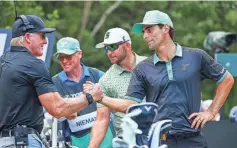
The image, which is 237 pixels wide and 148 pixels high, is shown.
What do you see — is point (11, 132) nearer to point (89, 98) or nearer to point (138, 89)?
point (89, 98)

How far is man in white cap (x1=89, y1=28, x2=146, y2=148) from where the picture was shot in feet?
32.1

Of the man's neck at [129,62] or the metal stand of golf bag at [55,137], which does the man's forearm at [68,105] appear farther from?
the man's neck at [129,62]

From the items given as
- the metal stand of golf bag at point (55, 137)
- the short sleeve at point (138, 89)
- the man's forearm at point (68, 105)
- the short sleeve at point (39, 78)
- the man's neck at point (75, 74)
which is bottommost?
the metal stand of golf bag at point (55, 137)

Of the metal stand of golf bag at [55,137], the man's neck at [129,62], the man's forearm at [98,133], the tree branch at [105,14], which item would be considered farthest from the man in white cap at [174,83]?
the tree branch at [105,14]

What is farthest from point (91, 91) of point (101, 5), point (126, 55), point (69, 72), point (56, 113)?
point (101, 5)

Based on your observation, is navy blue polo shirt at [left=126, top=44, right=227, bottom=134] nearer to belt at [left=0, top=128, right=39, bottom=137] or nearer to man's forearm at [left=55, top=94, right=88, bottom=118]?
man's forearm at [left=55, top=94, right=88, bottom=118]

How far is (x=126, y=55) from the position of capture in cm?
1013

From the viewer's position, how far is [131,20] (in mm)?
27812

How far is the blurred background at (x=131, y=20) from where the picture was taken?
25.4 metres

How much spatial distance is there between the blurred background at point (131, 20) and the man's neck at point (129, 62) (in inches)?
542

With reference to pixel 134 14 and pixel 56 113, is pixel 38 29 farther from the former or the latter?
pixel 134 14

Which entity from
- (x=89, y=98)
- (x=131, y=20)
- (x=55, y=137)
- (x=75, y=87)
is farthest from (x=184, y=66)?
(x=131, y=20)

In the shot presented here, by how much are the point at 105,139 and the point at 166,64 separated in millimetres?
2043

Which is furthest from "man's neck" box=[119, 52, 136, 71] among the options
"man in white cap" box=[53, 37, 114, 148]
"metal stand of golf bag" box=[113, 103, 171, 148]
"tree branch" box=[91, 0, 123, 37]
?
"tree branch" box=[91, 0, 123, 37]
